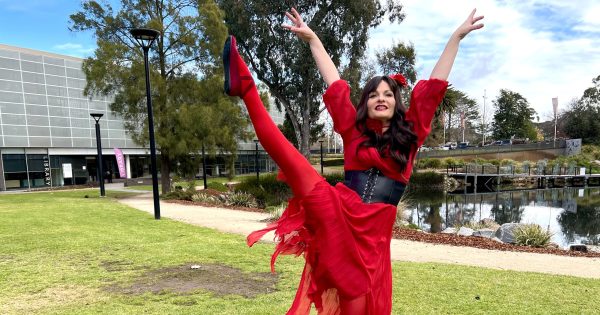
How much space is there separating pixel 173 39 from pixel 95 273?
16322 mm

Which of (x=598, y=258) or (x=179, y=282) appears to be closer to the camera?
(x=179, y=282)

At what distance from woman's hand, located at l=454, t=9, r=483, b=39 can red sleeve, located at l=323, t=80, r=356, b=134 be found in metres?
0.74

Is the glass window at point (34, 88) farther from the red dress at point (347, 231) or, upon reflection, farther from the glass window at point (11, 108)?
the red dress at point (347, 231)

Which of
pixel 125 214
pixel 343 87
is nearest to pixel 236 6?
pixel 125 214

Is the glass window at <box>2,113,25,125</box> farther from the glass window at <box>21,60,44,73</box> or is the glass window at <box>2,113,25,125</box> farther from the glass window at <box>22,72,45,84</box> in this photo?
the glass window at <box>21,60,44,73</box>

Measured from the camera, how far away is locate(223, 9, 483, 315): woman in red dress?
1627mm

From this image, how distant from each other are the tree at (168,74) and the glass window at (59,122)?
13285 mm

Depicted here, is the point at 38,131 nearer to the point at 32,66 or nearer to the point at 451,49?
the point at 32,66

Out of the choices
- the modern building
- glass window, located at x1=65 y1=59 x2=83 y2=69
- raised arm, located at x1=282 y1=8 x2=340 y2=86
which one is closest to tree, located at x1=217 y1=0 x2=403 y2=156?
the modern building

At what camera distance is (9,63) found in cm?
2656

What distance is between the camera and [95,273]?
5004 mm

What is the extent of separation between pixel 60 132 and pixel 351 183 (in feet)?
110

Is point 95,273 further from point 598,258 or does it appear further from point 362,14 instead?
point 362,14

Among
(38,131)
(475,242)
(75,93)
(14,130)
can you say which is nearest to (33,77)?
(75,93)
